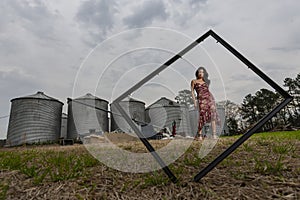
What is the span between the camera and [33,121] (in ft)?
43.4

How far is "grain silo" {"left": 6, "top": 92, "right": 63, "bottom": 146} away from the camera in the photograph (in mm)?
12930

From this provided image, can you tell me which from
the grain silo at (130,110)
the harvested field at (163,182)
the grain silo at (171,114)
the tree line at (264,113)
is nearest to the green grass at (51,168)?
the harvested field at (163,182)

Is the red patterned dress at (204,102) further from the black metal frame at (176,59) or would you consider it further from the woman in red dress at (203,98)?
the black metal frame at (176,59)

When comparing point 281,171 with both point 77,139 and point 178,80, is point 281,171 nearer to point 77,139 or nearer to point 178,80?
point 178,80

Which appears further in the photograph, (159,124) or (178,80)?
(159,124)

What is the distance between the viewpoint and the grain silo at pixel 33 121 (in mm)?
12930

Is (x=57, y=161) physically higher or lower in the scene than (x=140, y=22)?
lower

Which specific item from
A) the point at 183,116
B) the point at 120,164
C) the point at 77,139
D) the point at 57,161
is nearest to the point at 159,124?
the point at 183,116

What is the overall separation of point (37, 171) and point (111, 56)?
1.45 meters

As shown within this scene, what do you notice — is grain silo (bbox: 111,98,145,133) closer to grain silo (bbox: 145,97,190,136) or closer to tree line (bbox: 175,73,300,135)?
grain silo (bbox: 145,97,190,136)

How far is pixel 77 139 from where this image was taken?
13.7 metres

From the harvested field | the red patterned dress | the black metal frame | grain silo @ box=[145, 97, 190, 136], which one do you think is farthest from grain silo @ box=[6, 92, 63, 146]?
the black metal frame

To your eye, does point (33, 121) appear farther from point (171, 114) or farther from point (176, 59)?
point (176, 59)

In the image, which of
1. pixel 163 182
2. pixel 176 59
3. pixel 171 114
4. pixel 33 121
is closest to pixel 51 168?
pixel 163 182
